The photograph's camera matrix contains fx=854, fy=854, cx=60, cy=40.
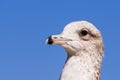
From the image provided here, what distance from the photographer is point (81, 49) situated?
850 inches

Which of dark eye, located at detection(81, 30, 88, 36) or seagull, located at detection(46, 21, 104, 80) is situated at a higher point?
dark eye, located at detection(81, 30, 88, 36)

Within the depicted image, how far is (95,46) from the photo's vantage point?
2173 cm

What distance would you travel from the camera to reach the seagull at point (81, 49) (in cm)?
2114

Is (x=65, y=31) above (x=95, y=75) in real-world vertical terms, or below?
above

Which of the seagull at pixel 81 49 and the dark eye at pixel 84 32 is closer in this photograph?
the seagull at pixel 81 49

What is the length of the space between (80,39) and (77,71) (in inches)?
42.2

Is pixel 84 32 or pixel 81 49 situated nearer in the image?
pixel 81 49

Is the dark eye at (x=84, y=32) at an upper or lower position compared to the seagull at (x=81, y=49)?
upper

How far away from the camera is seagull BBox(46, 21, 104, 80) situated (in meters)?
21.1

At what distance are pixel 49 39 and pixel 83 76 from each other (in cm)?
135

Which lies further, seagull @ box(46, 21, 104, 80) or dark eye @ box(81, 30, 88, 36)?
dark eye @ box(81, 30, 88, 36)

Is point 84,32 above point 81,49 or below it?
above

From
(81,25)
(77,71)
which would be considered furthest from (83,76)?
(81,25)

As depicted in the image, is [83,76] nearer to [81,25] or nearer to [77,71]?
[77,71]
